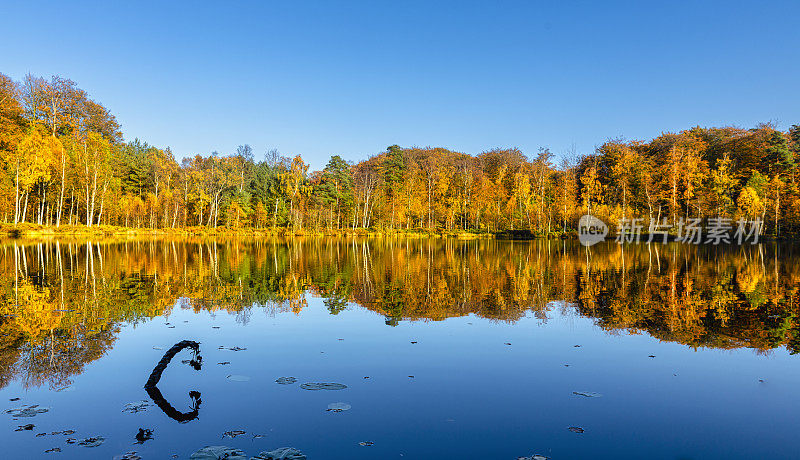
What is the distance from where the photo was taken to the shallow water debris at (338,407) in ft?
17.7

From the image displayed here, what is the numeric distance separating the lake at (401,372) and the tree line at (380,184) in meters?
46.4

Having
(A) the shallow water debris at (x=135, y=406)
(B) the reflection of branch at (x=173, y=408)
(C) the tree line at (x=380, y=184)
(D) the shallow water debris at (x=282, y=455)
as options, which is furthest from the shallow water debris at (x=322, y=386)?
(C) the tree line at (x=380, y=184)

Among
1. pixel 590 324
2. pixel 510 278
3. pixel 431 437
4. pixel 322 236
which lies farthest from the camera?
pixel 322 236

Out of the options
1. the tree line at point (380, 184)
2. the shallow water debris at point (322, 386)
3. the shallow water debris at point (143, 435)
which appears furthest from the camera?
the tree line at point (380, 184)

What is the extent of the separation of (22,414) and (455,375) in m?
5.47

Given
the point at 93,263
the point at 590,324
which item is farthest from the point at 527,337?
the point at 93,263

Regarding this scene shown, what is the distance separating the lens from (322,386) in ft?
20.2

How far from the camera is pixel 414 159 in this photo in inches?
3378

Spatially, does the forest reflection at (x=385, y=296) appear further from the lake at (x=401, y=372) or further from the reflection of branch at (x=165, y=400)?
the reflection of branch at (x=165, y=400)

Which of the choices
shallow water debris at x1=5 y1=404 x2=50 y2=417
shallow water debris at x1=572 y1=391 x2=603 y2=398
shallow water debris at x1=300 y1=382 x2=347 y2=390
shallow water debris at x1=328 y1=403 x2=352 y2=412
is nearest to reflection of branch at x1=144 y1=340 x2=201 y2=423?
shallow water debris at x1=5 y1=404 x2=50 y2=417

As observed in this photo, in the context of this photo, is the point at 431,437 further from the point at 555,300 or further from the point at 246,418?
the point at 555,300

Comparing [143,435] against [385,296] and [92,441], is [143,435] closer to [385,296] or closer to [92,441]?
[92,441]

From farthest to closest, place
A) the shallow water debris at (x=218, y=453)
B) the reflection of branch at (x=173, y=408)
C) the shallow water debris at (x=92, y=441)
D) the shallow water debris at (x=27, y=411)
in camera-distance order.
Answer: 1. the reflection of branch at (x=173, y=408)
2. the shallow water debris at (x=27, y=411)
3. the shallow water debris at (x=92, y=441)
4. the shallow water debris at (x=218, y=453)

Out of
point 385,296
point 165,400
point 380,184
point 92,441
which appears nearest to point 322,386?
point 165,400
